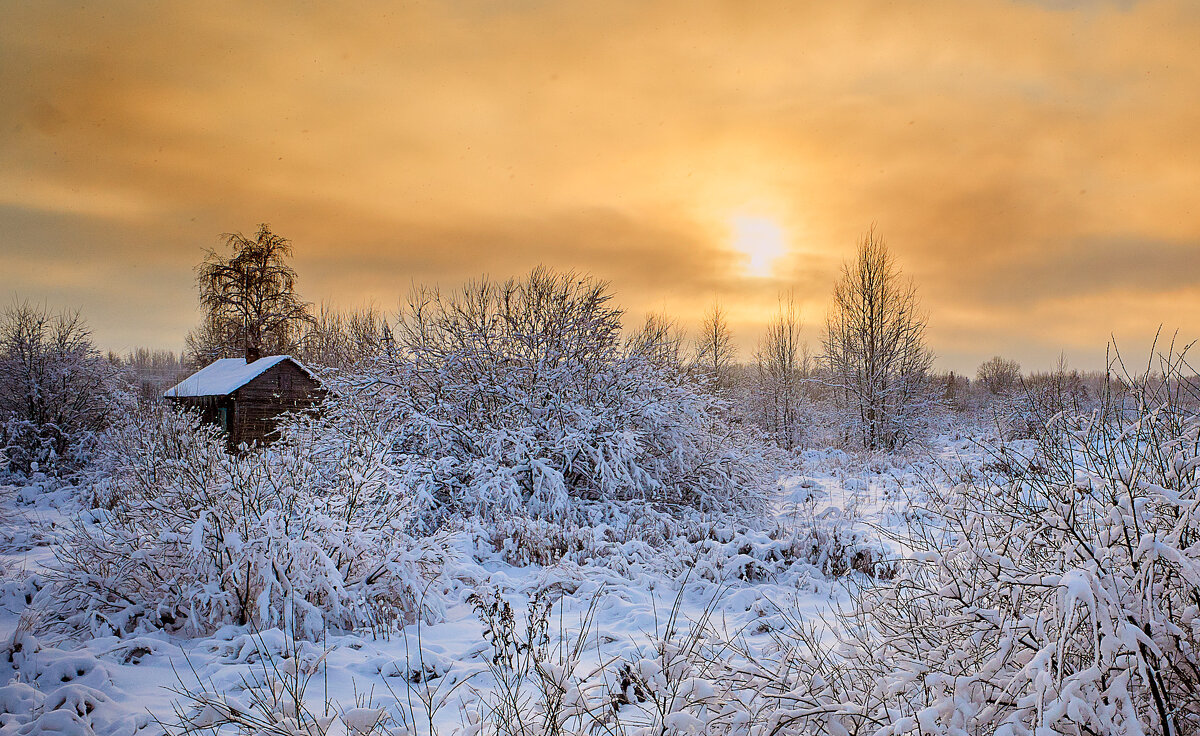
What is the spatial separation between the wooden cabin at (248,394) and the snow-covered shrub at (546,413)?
10543mm

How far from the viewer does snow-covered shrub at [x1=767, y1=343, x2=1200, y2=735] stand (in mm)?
2168

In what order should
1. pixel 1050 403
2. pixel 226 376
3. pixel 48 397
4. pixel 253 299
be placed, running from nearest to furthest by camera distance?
pixel 1050 403 < pixel 48 397 < pixel 226 376 < pixel 253 299

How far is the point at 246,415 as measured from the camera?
74.3ft

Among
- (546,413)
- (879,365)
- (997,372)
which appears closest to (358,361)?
(546,413)

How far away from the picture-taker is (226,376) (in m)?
23.7

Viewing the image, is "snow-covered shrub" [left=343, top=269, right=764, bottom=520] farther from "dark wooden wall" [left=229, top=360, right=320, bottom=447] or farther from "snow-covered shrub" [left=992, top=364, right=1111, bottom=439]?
"dark wooden wall" [left=229, top=360, right=320, bottom=447]

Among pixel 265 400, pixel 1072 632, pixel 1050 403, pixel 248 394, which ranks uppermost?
pixel 248 394

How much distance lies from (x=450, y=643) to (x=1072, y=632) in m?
4.18

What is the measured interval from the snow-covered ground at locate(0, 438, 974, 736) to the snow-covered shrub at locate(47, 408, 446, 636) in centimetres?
27

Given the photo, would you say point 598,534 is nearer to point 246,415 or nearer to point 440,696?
point 440,696

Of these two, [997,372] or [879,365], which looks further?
[997,372]

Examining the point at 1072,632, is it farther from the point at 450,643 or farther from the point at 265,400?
the point at 265,400

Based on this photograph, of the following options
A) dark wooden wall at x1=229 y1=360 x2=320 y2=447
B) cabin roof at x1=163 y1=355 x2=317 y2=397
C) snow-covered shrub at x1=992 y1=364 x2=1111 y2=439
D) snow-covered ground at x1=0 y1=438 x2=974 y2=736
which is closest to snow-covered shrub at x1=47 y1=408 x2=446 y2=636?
snow-covered ground at x1=0 y1=438 x2=974 y2=736

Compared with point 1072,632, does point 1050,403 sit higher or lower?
higher
